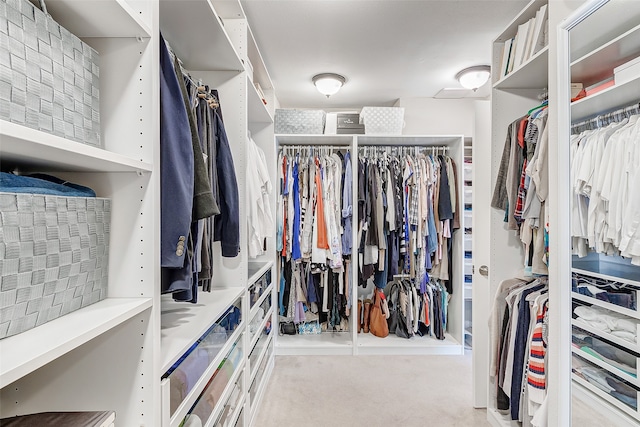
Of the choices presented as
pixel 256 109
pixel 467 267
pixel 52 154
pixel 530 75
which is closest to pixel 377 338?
pixel 467 267

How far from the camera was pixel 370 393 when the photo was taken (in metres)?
2.30

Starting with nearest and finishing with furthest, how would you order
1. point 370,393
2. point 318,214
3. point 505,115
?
1. point 505,115
2. point 370,393
3. point 318,214

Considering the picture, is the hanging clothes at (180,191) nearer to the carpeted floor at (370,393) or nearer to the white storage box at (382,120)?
the carpeted floor at (370,393)

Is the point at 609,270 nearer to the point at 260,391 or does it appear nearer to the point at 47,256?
the point at 47,256

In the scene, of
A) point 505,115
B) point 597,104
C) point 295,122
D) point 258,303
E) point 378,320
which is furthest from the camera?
point 378,320

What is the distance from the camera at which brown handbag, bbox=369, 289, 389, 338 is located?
304 centimetres

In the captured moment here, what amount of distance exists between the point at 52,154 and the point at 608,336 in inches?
67.4

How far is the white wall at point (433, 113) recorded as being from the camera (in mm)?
3545

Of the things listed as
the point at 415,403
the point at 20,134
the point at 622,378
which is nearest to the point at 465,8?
the point at 622,378

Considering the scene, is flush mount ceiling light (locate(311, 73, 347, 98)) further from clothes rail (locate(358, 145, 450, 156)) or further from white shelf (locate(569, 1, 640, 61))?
white shelf (locate(569, 1, 640, 61))

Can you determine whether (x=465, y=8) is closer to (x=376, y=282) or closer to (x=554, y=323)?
(x=554, y=323)

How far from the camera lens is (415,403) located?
218cm

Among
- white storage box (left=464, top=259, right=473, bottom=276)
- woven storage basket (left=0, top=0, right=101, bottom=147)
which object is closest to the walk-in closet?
woven storage basket (left=0, top=0, right=101, bottom=147)

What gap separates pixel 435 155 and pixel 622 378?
7.54 feet
